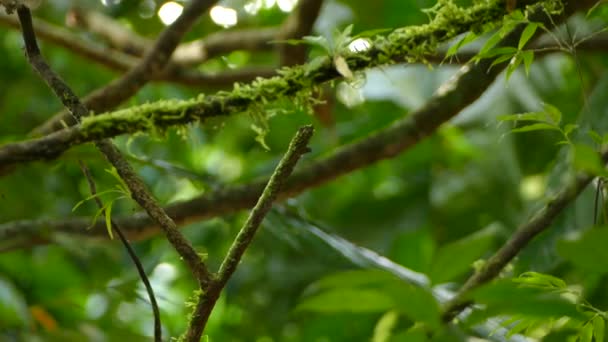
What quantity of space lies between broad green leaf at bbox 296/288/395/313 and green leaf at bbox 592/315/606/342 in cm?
18

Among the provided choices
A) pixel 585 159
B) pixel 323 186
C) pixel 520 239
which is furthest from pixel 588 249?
pixel 323 186

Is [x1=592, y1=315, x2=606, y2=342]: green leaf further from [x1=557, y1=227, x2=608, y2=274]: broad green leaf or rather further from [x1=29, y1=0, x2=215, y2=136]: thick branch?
[x1=29, y1=0, x2=215, y2=136]: thick branch

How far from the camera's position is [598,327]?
48cm

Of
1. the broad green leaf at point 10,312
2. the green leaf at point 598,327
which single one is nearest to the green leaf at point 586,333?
the green leaf at point 598,327

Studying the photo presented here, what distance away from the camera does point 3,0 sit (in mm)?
497

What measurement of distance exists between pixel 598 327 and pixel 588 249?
0.53 ft

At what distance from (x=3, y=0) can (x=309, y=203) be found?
0.97 metres

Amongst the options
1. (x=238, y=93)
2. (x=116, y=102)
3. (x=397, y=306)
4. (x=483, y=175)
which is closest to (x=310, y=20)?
(x=116, y=102)

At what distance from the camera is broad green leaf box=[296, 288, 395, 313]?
33cm

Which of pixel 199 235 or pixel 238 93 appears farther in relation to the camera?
pixel 199 235

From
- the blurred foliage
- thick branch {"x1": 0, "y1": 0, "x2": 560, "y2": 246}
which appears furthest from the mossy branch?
the blurred foliage

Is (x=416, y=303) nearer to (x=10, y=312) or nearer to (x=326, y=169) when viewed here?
(x=10, y=312)

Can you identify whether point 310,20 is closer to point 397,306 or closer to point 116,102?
point 116,102

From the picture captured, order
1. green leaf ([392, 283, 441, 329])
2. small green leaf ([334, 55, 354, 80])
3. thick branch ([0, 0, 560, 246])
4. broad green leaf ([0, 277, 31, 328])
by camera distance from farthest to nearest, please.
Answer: thick branch ([0, 0, 560, 246]) < broad green leaf ([0, 277, 31, 328]) < small green leaf ([334, 55, 354, 80]) < green leaf ([392, 283, 441, 329])
